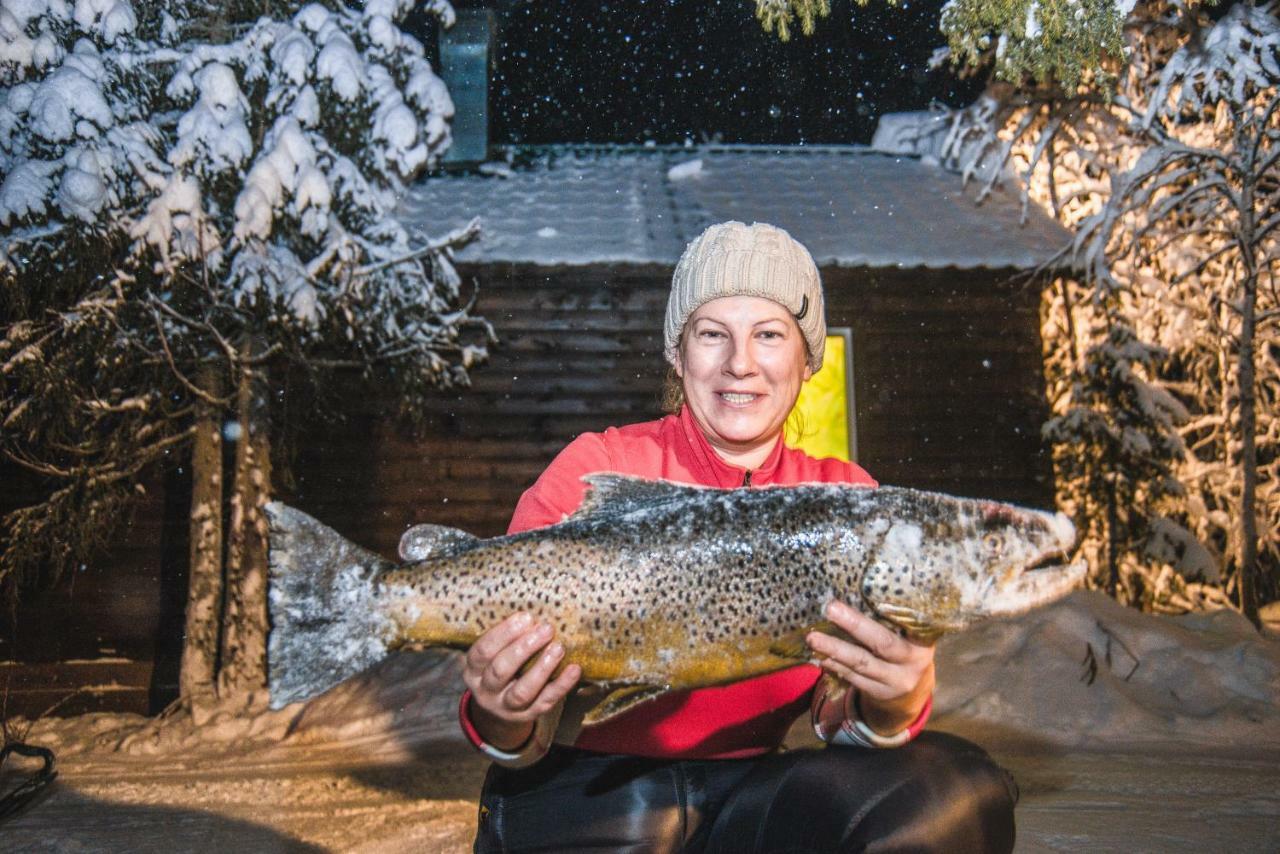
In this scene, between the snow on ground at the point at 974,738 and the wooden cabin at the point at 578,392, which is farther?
the wooden cabin at the point at 578,392

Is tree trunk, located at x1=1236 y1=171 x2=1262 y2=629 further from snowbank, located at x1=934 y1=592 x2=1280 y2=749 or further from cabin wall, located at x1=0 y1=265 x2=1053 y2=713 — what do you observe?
cabin wall, located at x1=0 y1=265 x2=1053 y2=713

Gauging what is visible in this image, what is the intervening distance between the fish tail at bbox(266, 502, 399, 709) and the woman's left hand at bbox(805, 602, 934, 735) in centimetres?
104

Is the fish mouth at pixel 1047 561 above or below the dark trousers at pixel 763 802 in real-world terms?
above

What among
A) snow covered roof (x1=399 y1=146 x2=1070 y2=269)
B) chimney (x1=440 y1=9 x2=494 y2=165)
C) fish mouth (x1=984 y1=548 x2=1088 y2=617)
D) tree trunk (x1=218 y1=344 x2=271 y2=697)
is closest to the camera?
fish mouth (x1=984 y1=548 x2=1088 y2=617)

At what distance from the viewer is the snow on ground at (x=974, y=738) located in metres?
4.59

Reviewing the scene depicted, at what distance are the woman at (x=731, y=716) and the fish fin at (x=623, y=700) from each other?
105 mm

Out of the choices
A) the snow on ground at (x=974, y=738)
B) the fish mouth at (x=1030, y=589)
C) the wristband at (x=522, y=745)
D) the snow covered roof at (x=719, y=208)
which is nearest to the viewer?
the fish mouth at (x=1030, y=589)

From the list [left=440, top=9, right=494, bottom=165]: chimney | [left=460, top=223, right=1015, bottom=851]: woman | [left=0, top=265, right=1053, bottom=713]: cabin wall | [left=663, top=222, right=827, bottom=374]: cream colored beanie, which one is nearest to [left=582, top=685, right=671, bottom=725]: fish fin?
[left=460, top=223, right=1015, bottom=851]: woman

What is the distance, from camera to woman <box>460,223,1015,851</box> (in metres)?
2.10

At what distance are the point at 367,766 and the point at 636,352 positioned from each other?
16.6ft

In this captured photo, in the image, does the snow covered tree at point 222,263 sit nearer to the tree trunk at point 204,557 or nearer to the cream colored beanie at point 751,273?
the tree trunk at point 204,557

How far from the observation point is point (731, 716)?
2.61 m

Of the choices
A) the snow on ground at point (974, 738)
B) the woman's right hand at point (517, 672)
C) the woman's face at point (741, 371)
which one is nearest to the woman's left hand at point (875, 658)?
the woman's right hand at point (517, 672)

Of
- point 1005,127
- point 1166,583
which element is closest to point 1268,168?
point 1005,127
